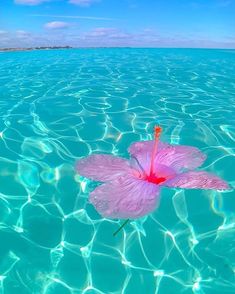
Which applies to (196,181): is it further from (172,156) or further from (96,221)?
(96,221)

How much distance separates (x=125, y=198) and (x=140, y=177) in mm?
408

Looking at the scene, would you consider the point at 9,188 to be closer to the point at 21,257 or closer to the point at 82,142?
the point at 21,257

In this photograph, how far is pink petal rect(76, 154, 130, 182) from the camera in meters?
2.69

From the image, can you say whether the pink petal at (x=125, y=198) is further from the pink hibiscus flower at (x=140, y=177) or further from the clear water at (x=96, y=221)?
the clear water at (x=96, y=221)

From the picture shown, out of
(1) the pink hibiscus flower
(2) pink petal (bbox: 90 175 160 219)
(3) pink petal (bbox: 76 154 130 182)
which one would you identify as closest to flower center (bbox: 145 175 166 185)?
(1) the pink hibiscus flower

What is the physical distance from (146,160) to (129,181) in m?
0.50

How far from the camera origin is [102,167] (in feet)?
9.10

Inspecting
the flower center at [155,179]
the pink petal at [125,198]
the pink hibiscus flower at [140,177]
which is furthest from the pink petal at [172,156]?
the pink petal at [125,198]

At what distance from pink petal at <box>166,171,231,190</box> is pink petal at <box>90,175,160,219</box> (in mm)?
205

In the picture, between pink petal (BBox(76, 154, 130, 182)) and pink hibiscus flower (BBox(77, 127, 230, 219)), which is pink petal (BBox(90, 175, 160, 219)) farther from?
pink petal (BBox(76, 154, 130, 182))

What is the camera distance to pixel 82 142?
386 cm

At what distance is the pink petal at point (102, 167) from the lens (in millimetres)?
2688

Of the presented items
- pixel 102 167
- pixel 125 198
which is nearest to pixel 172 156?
pixel 102 167

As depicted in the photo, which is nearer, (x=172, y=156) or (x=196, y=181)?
(x=196, y=181)
